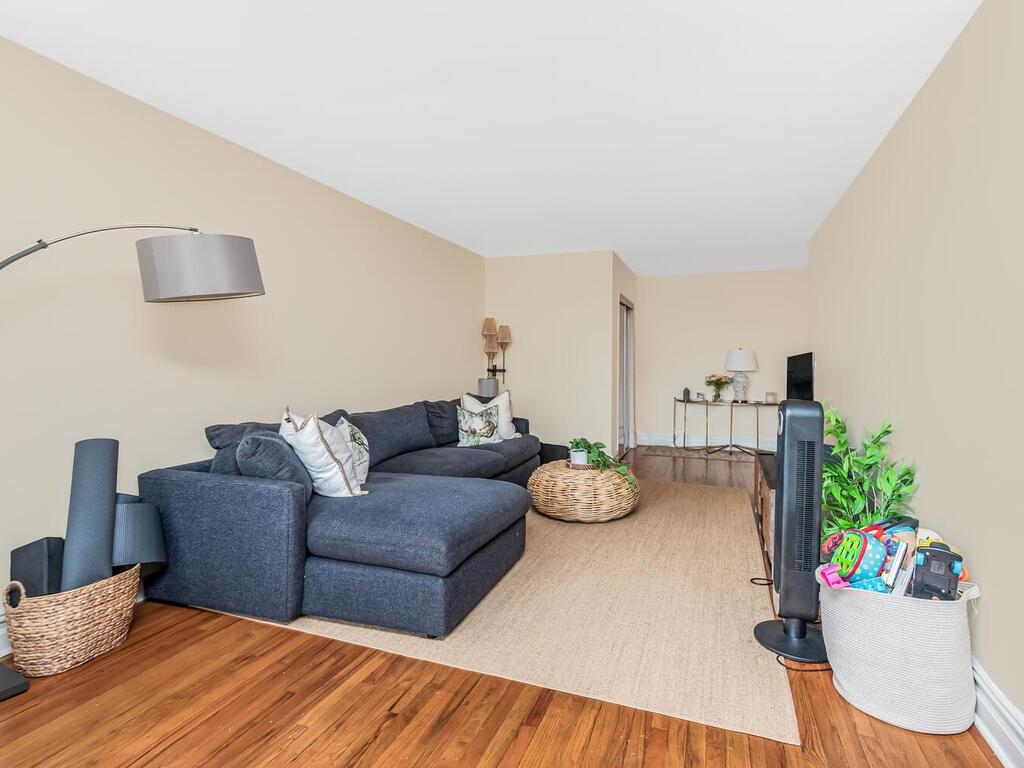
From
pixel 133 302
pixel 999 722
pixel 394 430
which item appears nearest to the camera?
pixel 999 722

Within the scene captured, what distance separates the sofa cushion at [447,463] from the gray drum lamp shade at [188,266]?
181 centimetres

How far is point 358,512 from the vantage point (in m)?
2.54

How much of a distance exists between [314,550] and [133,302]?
4.97ft

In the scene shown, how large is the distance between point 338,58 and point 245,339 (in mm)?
1744

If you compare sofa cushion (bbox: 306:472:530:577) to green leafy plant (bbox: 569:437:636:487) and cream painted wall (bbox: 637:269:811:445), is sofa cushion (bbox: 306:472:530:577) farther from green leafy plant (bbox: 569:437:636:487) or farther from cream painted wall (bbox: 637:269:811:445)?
cream painted wall (bbox: 637:269:811:445)

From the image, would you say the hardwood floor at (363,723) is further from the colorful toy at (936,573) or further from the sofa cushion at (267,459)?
the sofa cushion at (267,459)

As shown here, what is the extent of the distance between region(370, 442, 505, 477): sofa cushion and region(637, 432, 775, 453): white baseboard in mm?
4120

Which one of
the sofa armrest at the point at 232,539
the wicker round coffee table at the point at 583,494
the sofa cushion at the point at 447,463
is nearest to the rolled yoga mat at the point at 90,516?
the sofa armrest at the point at 232,539

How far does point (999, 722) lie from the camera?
1.66 metres

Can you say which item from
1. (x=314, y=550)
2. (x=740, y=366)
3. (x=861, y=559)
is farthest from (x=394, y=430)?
(x=740, y=366)

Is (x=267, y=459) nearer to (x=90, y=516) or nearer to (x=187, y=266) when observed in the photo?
(x=90, y=516)

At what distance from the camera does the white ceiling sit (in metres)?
2.03

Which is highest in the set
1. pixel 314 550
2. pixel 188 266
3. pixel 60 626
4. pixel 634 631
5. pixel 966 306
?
pixel 188 266

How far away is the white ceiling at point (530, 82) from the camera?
2033 millimetres
